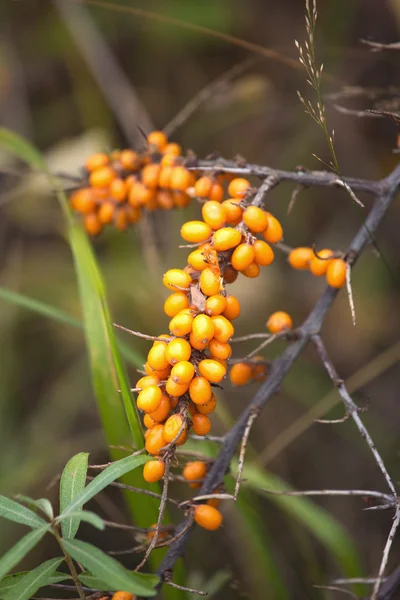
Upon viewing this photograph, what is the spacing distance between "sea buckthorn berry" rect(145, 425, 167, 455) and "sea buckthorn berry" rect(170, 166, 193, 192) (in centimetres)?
79

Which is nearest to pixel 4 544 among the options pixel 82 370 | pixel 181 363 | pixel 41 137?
pixel 82 370

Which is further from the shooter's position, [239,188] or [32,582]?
[239,188]

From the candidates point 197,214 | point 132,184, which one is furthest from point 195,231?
point 197,214

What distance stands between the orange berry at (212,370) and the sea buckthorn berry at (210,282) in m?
0.16

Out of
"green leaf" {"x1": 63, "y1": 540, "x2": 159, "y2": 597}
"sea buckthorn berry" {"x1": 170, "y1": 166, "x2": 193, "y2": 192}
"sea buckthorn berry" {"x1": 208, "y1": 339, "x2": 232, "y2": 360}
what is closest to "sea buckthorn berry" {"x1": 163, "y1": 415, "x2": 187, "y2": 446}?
"sea buckthorn berry" {"x1": 208, "y1": 339, "x2": 232, "y2": 360}

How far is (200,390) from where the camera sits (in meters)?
1.16

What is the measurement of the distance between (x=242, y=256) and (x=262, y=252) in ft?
0.23

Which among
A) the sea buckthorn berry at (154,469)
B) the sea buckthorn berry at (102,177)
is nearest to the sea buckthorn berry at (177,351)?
the sea buckthorn berry at (154,469)

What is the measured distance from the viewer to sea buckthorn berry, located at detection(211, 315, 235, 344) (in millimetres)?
1201

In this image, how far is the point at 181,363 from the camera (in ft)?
3.74

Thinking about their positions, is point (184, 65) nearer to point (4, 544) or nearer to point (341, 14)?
point (341, 14)

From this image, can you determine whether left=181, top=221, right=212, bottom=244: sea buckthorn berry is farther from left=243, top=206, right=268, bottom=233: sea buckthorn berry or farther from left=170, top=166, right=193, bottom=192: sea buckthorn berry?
left=170, top=166, right=193, bottom=192: sea buckthorn berry

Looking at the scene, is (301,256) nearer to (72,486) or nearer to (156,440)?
(156,440)

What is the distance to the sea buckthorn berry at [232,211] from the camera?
4.55 feet
